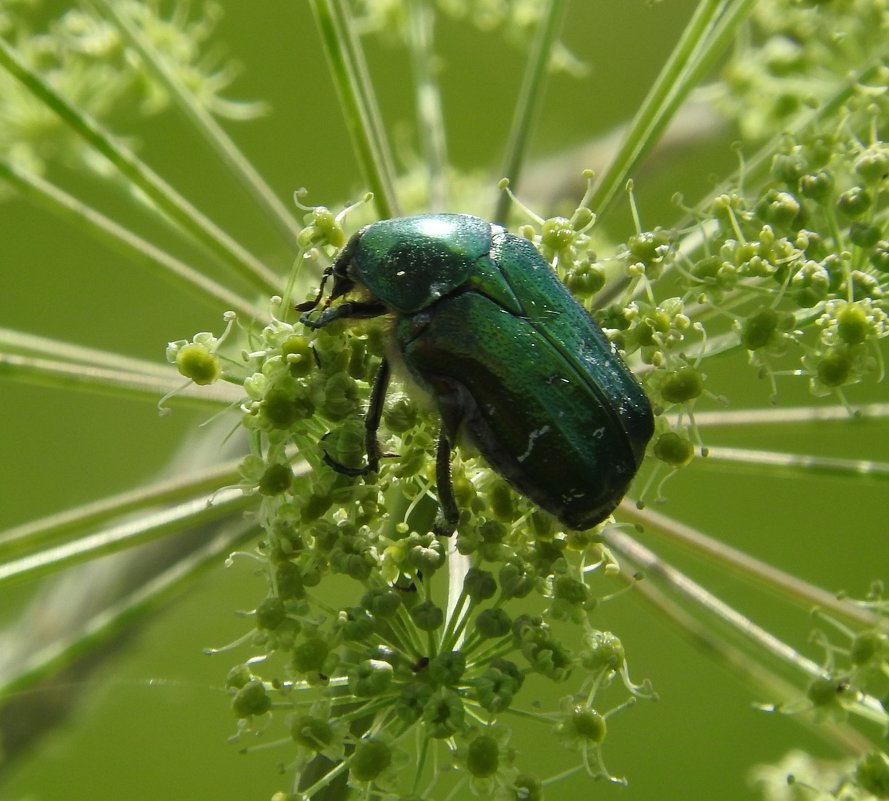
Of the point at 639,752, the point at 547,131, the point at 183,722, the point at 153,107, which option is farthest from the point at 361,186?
the point at 639,752

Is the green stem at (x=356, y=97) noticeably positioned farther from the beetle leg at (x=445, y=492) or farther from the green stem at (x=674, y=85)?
the beetle leg at (x=445, y=492)

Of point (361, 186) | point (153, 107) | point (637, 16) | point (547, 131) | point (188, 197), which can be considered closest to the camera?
point (153, 107)

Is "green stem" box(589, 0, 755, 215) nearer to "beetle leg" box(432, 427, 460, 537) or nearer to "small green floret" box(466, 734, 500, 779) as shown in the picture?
"beetle leg" box(432, 427, 460, 537)

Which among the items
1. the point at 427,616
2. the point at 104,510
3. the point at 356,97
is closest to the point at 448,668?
the point at 427,616

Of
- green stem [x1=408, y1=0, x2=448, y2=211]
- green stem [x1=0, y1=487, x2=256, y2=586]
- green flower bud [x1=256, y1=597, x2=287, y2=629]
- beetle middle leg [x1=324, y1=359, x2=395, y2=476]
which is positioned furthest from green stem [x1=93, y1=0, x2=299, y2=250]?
green flower bud [x1=256, y1=597, x2=287, y2=629]

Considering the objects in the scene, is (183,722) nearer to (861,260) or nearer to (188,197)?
(188,197)

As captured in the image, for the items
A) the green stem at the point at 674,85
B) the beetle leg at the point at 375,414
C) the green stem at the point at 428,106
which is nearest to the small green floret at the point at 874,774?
the beetle leg at the point at 375,414

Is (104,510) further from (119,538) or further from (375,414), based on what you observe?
(375,414)

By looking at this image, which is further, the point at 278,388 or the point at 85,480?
the point at 85,480
